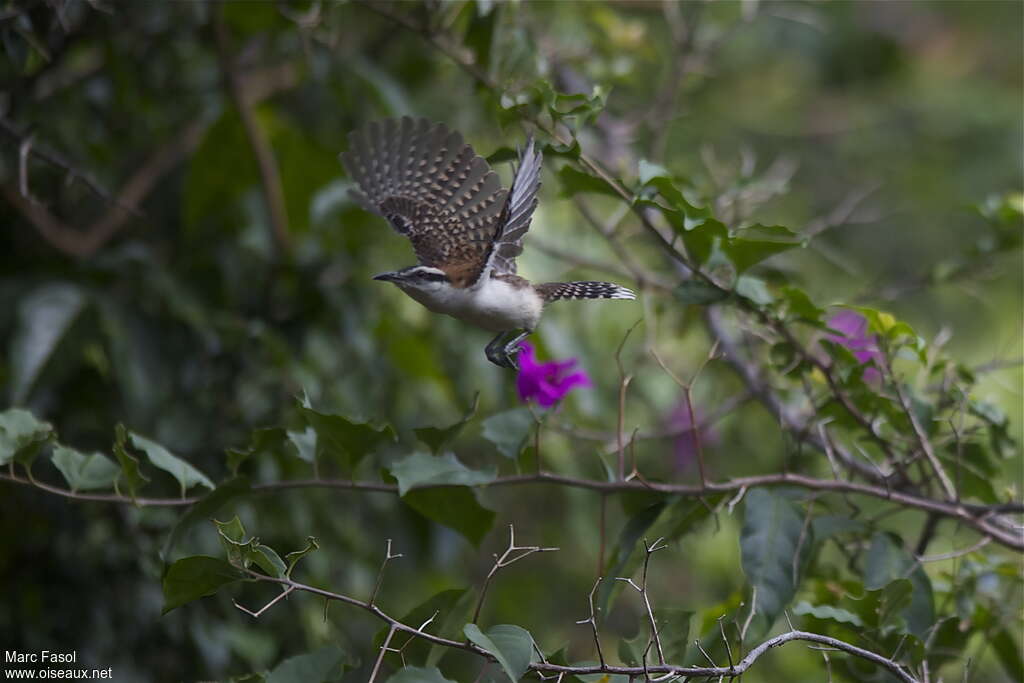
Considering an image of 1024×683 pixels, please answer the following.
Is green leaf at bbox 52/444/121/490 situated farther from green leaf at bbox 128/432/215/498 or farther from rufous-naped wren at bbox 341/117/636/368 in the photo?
rufous-naped wren at bbox 341/117/636/368

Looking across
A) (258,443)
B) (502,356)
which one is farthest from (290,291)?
(258,443)

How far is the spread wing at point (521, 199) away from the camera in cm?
134

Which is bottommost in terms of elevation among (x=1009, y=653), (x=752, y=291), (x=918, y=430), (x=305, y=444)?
(x=1009, y=653)

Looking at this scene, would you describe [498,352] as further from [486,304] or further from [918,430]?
[918,430]

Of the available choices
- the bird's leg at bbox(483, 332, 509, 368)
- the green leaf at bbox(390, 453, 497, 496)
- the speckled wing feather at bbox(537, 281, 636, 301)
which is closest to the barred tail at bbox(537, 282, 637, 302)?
the speckled wing feather at bbox(537, 281, 636, 301)

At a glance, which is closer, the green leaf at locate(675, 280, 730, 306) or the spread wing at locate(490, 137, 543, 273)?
the spread wing at locate(490, 137, 543, 273)

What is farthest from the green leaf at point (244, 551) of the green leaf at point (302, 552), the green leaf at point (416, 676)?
the green leaf at point (416, 676)

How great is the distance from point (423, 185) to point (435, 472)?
0.62m

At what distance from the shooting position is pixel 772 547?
4.35 ft

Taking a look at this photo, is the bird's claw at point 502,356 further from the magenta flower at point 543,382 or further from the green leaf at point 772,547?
the green leaf at point 772,547

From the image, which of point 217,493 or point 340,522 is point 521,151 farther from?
point 340,522

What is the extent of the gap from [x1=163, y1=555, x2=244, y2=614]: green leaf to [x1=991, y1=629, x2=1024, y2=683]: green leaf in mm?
1070

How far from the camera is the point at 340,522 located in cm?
237

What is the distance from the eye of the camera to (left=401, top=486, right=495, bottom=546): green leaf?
1358 mm
